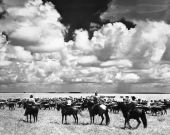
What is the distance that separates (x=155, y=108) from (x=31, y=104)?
17.4 m

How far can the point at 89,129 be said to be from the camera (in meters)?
20.2

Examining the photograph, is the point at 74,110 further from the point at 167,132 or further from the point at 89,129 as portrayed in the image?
the point at 167,132

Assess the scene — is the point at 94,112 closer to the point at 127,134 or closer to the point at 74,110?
the point at 74,110

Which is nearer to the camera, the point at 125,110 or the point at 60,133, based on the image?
the point at 60,133

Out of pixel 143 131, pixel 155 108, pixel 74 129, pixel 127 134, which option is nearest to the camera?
pixel 127 134

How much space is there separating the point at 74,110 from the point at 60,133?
569cm

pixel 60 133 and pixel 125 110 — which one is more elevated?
pixel 125 110

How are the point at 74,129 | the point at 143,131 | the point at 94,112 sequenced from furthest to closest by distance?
the point at 94,112 → the point at 74,129 → the point at 143,131

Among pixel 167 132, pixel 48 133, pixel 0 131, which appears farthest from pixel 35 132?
pixel 167 132

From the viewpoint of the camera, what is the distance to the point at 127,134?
59.7 feet

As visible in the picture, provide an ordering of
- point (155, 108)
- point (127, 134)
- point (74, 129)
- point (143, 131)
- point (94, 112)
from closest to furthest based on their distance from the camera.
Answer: point (127, 134), point (143, 131), point (74, 129), point (94, 112), point (155, 108)

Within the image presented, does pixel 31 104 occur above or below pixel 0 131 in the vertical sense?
above

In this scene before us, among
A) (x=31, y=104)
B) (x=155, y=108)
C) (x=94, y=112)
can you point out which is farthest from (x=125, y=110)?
(x=155, y=108)

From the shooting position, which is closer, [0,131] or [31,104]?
[0,131]
